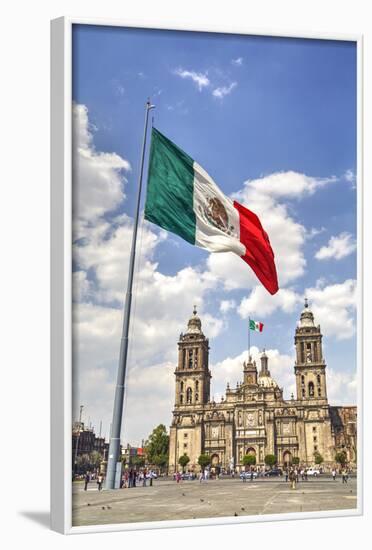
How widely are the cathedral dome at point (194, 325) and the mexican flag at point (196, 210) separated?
154 cm

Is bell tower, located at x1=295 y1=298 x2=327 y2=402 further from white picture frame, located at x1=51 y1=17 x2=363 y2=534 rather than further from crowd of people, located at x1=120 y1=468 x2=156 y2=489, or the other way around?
white picture frame, located at x1=51 y1=17 x2=363 y2=534

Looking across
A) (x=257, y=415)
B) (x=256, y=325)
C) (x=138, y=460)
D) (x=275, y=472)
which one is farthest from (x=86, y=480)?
(x=257, y=415)

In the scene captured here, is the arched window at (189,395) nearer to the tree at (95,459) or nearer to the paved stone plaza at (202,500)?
the paved stone plaza at (202,500)

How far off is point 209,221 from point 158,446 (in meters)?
6.49

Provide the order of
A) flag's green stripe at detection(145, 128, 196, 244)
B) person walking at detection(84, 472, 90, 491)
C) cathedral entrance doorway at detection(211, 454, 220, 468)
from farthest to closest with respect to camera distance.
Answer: cathedral entrance doorway at detection(211, 454, 220, 468) < flag's green stripe at detection(145, 128, 196, 244) < person walking at detection(84, 472, 90, 491)

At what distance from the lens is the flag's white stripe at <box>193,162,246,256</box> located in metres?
14.4

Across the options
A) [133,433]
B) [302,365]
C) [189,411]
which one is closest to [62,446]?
[133,433]

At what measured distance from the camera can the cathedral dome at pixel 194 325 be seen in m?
15.7

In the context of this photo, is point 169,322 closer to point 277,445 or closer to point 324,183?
point 324,183

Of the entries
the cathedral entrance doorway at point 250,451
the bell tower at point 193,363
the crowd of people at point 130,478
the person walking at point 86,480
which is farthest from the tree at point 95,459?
the cathedral entrance doorway at point 250,451

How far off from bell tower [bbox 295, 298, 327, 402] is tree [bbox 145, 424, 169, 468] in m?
3.46

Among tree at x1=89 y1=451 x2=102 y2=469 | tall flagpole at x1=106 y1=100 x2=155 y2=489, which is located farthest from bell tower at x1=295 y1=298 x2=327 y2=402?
tree at x1=89 y1=451 x2=102 y2=469

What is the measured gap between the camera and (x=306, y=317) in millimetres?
16047

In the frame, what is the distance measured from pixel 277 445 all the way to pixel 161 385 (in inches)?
358
